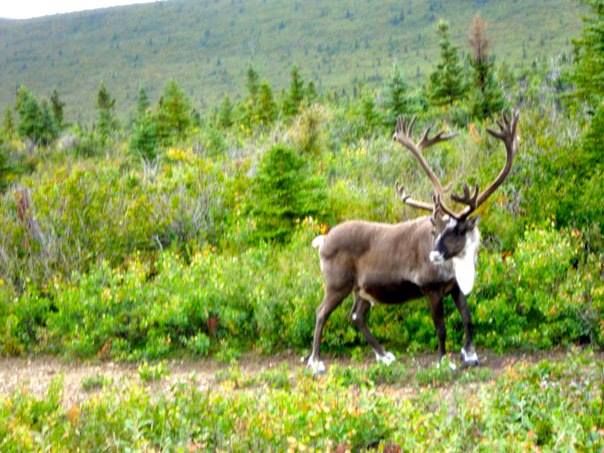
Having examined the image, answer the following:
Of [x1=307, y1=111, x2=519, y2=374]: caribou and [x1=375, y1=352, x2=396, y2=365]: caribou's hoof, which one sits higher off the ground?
[x1=307, y1=111, x2=519, y2=374]: caribou

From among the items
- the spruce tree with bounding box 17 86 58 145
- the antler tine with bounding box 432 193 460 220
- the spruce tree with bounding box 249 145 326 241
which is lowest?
the spruce tree with bounding box 17 86 58 145

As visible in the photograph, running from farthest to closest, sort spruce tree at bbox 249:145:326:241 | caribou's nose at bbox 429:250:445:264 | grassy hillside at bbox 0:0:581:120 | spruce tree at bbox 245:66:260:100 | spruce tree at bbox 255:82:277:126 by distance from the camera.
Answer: grassy hillside at bbox 0:0:581:120 < spruce tree at bbox 245:66:260:100 < spruce tree at bbox 255:82:277:126 < spruce tree at bbox 249:145:326:241 < caribou's nose at bbox 429:250:445:264

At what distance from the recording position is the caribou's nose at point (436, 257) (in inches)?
321

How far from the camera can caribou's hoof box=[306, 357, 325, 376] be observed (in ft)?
28.7

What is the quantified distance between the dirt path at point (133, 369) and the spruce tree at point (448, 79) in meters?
18.9

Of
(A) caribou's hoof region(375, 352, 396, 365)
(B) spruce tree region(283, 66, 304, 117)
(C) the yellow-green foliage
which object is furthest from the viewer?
(B) spruce tree region(283, 66, 304, 117)

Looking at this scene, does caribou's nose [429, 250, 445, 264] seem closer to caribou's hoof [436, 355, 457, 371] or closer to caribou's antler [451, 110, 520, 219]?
caribou's antler [451, 110, 520, 219]

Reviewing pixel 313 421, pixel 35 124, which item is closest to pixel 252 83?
Result: pixel 35 124

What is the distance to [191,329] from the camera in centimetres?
1030

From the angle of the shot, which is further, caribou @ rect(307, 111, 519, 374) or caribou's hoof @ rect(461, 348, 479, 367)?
caribou's hoof @ rect(461, 348, 479, 367)

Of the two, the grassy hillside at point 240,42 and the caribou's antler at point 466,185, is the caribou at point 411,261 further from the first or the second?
the grassy hillside at point 240,42

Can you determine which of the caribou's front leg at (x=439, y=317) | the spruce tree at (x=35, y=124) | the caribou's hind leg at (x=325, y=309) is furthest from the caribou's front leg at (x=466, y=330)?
the spruce tree at (x=35, y=124)

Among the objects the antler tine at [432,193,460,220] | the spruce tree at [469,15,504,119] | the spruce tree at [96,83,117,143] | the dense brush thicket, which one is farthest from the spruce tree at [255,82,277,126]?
the antler tine at [432,193,460,220]

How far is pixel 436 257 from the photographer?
8.15 m
